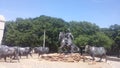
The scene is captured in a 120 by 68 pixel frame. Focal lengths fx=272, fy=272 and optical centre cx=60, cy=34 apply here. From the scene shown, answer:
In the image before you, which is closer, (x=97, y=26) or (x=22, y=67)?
(x=22, y=67)

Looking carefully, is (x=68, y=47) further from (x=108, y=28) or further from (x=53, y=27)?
(x=108, y=28)

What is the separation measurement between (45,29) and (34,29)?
2.32 metres

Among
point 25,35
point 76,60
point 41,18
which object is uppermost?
point 41,18

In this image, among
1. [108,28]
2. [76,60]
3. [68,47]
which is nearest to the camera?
[76,60]

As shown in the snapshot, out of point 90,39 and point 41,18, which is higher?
point 41,18

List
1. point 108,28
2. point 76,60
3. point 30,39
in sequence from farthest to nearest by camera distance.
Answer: point 108,28
point 30,39
point 76,60

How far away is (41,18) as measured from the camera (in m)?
63.6

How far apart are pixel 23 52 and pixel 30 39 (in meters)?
24.8

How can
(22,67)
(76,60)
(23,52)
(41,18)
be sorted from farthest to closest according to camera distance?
1. (41,18)
2. (23,52)
3. (76,60)
4. (22,67)

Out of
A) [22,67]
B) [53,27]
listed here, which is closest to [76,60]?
[22,67]

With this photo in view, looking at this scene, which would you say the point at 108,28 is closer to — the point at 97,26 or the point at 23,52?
the point at 97,26

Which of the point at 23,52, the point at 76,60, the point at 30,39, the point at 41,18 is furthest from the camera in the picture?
the point at 41,18

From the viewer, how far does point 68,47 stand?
2586 centimetres

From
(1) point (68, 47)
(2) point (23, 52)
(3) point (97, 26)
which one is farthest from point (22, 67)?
(3) point (97, 26)
